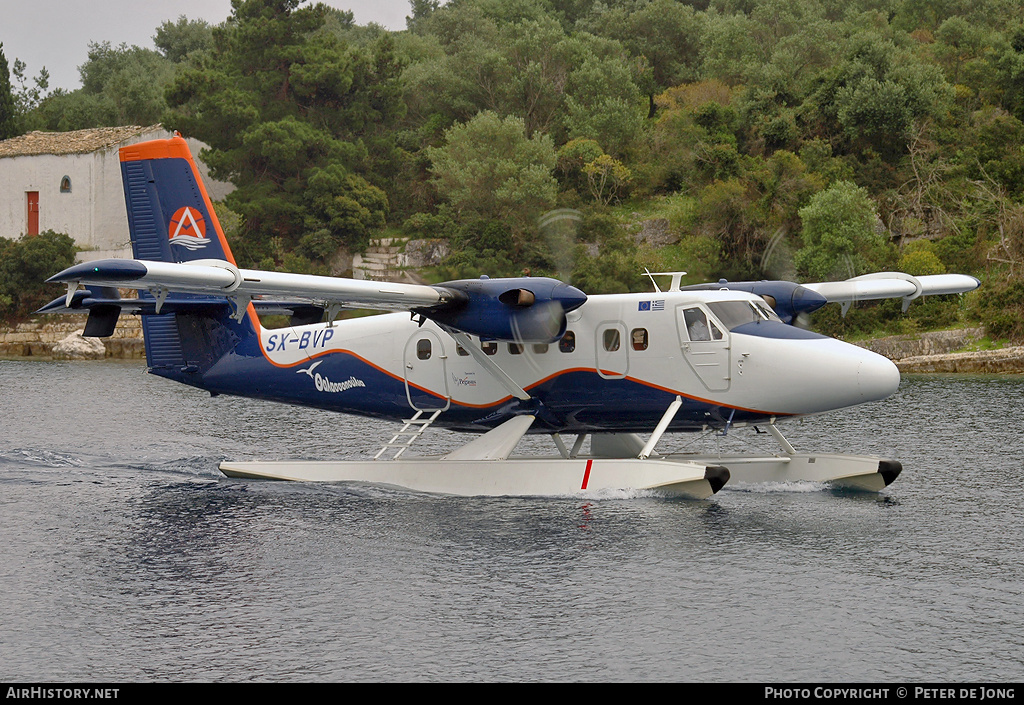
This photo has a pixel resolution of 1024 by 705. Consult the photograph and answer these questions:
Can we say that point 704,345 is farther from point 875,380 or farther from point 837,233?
point 837,233

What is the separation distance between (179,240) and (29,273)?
4555cm

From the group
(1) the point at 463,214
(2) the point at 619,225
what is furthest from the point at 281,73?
(2) the point at 619,225

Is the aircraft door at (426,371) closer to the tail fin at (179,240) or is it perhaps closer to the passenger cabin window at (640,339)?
the tail fin at (179,240)

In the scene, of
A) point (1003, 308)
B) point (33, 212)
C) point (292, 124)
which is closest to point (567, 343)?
point (1003, 308)

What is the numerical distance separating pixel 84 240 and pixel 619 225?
31.5 metres

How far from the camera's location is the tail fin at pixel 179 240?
67.2 ft

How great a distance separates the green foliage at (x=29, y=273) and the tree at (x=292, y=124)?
32.7ft

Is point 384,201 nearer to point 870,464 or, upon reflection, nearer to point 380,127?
point 380,127

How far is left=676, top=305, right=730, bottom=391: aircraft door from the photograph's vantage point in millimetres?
17297

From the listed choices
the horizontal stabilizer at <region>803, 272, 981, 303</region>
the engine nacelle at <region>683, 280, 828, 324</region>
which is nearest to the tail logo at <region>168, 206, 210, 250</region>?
the engine nacelle at <region>683, 280, 828, 324</region>

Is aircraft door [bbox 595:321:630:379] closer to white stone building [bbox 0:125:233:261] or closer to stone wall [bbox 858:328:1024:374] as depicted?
stone wall [bbox 858:328:1024:374]

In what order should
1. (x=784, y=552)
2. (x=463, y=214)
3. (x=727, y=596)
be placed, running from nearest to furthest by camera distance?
(x=727, y=596)
(x=784, y=552)
(x=463, y=214)

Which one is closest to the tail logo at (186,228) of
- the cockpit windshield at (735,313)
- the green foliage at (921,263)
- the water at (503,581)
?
the water at (503,581)
